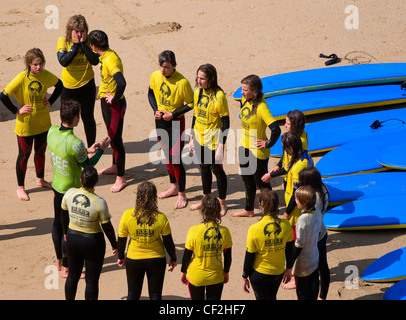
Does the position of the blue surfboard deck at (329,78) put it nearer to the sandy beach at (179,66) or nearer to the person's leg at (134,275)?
the sandy beach at (179,66)

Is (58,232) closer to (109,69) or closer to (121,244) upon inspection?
(121,244)

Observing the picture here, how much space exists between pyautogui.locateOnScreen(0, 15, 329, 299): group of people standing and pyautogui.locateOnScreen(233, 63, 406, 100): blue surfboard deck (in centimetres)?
287

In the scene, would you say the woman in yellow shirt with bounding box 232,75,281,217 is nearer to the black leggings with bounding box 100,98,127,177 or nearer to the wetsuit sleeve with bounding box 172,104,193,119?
the wetsuit sleeve with bounding box 172,104,193,119

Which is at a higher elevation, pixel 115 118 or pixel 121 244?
pixel 115 118

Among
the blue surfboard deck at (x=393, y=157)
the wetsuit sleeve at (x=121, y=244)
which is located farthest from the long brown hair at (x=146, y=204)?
the blue surfboard deck at (x=393, y=157)

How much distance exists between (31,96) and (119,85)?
105 centimetres

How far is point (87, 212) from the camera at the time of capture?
20.1 feet

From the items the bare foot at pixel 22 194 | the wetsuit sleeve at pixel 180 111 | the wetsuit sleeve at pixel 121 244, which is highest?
the wetsuit sleeve at pixel 180 111

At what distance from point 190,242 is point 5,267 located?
256 centimetres

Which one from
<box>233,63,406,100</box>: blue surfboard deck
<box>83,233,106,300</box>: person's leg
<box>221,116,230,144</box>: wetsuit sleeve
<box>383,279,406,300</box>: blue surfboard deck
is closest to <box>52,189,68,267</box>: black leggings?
<box>83,233,106,300</box>: person's leg

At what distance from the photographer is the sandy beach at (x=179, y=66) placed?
23.9 ft

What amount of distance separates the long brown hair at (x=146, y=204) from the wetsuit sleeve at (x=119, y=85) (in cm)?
268

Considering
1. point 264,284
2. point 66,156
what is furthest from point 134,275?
point 66,156

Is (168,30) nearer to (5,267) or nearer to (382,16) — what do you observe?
(382,16)
